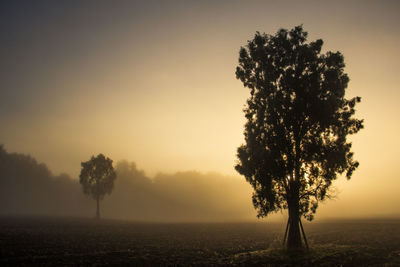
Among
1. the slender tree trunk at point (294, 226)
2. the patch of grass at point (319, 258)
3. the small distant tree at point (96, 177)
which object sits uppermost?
the small distant tree at point (96, 177)

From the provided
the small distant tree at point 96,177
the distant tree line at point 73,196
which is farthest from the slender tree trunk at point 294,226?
the distant tree line at point 73,196

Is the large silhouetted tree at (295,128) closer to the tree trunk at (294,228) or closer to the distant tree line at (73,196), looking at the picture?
the tree trunk at (294,228)

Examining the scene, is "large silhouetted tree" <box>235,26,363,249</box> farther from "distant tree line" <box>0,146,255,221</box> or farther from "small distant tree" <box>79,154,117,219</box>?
"distant tree line" <box>0,146,255,221</box>

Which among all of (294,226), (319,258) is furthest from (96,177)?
(319,258)

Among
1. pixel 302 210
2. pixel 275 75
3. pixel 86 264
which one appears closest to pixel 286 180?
pixel 302 210

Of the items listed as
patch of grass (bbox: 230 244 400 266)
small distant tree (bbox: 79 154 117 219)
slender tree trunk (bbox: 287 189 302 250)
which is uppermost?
small distant tree (bbox: 79 154 117 219)

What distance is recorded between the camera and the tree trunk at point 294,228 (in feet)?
98.3

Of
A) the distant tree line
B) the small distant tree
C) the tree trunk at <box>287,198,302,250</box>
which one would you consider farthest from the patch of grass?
the distant tree line

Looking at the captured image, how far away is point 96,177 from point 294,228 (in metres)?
77.9

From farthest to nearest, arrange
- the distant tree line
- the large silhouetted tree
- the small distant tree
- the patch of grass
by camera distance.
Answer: the distant tree line
the small distant tree
the large silhouetted tree
the patch of grass

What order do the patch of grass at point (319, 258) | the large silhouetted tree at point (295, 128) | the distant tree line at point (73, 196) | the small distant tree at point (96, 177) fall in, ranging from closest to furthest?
the patch of grass at point (319, 258), the large silhouetted tree at point (295, 128), the small distant tree at point (96, 177), the distant tree line at point (73, 196)

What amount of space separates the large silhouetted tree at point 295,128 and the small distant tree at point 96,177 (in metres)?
72.9

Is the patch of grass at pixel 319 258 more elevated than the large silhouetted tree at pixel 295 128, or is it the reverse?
the large silhouetted tree at pixel 295 128

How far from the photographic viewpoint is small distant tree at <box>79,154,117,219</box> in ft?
308
